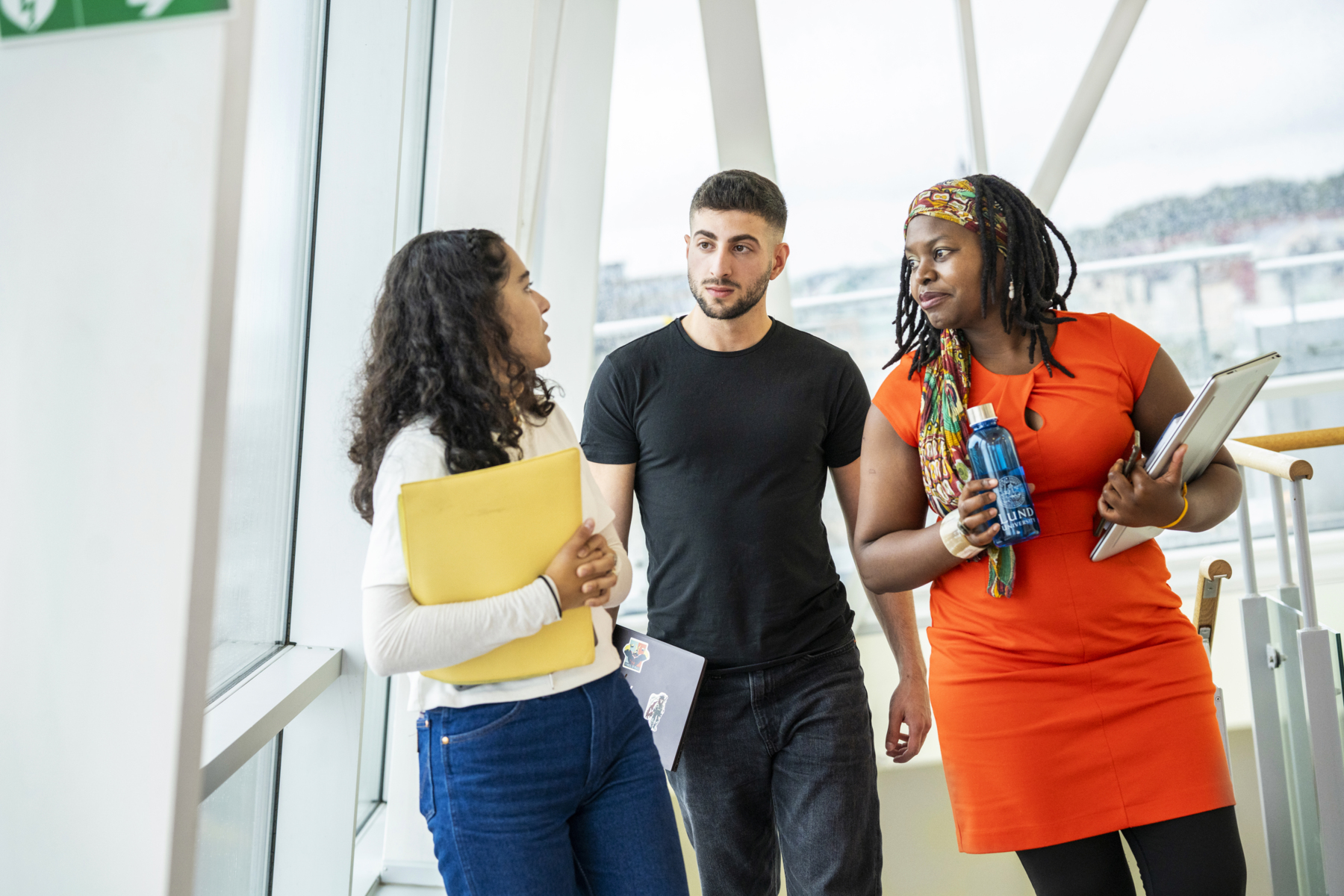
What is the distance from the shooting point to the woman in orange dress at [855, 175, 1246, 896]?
1426 mm

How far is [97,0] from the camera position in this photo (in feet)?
2.52

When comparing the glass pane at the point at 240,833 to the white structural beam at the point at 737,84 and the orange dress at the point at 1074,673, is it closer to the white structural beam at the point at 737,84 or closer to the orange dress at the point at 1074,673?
the orange dress at the point at 1074,673

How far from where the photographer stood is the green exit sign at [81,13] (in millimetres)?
758

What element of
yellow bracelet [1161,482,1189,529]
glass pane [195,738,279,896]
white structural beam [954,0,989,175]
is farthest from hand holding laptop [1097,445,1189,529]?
white structural beam [954,0,989,175]

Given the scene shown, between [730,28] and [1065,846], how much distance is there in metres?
2.54

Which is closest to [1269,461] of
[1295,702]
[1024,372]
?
[1295,702]

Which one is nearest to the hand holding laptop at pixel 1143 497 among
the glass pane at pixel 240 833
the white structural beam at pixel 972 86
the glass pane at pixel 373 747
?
the glass pane at pixel 240 833

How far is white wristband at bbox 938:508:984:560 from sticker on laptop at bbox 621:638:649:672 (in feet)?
1.97

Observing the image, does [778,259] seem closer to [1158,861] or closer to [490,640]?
[490,640]

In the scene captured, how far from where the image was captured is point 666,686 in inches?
68.3

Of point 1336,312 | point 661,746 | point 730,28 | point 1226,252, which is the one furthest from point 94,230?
point 1336,312

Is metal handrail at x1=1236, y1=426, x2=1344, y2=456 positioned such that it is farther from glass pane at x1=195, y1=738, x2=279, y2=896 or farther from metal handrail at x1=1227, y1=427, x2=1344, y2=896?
glass pane at x1=195, y1=738, x2=279, y2=896

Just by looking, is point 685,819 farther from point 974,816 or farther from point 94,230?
point 94,230

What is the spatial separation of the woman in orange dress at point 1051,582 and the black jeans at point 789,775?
0.89ft
